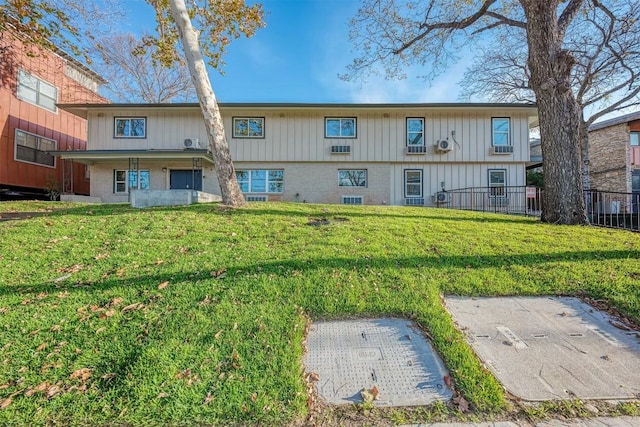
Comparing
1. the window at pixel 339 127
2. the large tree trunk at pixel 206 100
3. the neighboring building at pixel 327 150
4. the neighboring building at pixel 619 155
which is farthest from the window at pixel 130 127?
the neighboring building at pixel 619 155

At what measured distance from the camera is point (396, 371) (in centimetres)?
253

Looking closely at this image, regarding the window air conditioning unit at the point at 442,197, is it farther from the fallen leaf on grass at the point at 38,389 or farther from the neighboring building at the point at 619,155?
the fallen leaf on grass at the point at 38,389

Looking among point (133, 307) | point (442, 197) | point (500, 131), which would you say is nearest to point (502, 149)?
point (500, 131)

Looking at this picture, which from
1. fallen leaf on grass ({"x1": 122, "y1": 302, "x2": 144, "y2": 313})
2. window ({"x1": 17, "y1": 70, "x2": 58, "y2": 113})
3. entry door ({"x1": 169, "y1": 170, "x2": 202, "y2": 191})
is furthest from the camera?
entry door ({"x1": 169, "y1": 170, "x2": 202, "y2": 191})

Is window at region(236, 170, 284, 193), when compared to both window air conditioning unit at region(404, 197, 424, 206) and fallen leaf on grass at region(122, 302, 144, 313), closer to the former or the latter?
window air conditioning unit at region(404, 197, 424, 206)

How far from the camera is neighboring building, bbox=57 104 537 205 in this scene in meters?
14.6

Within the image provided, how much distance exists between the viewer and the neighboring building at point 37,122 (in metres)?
13.6

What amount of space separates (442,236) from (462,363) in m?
3.54

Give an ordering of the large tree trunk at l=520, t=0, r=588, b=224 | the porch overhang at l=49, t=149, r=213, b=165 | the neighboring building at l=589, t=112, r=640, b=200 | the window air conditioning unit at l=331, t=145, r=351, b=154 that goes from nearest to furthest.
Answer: the large tree trunk at l=520, t=0, r=588, b=224, the porch overhang at l=49, t=149, r=213, b=165, the window air conditioning unit at l=331, t=145, r=351, b=154, the neighboring building at l=589, t=112, r=640, b=200

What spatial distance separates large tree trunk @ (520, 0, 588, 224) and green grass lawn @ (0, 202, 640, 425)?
98cm

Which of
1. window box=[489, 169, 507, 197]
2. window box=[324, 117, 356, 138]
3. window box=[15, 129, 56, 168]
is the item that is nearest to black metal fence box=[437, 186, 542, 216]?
window box=[489, 169, 507, 197]

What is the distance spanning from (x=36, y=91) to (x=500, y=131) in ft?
72.2

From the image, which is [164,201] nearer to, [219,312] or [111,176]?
[219,312]

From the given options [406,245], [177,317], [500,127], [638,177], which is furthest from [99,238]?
[638,177]
